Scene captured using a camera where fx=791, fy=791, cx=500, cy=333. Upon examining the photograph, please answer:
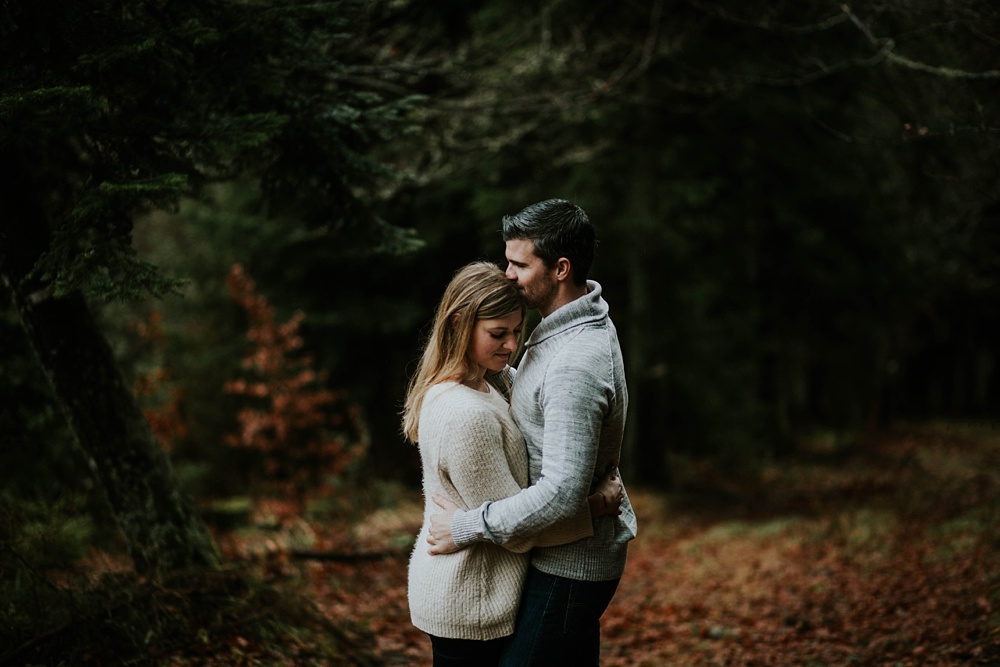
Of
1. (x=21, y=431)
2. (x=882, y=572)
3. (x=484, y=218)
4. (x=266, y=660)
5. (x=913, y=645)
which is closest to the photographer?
(x=266, y=660)

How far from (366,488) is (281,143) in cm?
755

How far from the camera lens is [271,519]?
33.1ft

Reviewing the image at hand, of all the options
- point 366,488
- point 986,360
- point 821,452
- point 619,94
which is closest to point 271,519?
point 366,488

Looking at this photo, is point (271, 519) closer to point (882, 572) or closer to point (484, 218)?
point (484, 218)

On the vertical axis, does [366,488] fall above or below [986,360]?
above

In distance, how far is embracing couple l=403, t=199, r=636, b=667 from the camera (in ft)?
8.42

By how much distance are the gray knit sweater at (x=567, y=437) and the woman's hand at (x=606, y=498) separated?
4 cm

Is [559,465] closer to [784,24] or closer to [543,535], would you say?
[543,535]

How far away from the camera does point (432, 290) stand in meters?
13.2

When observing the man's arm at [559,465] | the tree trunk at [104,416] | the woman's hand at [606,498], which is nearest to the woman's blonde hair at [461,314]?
the man's arm at [559,465]

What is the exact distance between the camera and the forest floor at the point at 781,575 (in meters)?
5.64

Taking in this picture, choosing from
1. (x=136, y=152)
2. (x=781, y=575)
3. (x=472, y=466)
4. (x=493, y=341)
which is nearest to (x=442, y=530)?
(x=472, y=466)

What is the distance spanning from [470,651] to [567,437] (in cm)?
86

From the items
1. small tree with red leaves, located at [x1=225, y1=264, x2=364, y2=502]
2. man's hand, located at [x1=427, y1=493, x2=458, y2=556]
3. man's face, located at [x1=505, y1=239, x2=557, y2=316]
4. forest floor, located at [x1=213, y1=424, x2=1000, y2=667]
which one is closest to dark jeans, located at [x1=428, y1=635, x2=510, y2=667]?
man's hand, located at [x1=427, y1=493, x2=458, y2=556]
